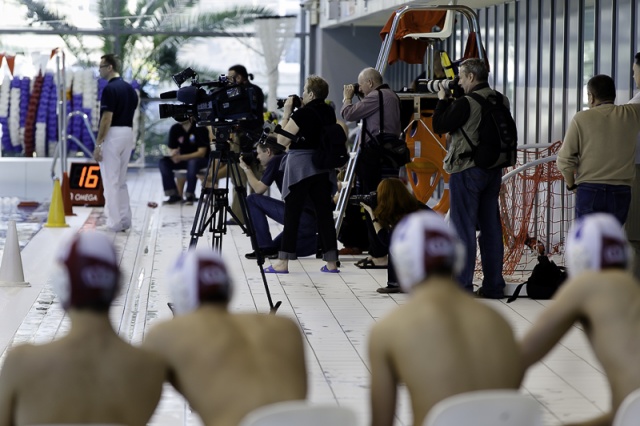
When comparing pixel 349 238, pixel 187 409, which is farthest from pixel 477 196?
pixel 187 409

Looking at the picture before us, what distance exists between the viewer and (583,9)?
10477 mm

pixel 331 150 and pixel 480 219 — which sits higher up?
pixel 331 150

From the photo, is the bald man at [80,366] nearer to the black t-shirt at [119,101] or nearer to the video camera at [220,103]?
the video camera at [220,103]

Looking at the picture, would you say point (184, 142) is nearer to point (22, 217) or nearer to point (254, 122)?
point (22, 217)

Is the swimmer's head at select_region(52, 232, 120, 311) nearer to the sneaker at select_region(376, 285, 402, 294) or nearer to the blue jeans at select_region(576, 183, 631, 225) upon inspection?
the blue jeans at select_region(576, 183, 631, 225)

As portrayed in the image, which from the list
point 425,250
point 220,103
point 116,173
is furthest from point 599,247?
point 116,173

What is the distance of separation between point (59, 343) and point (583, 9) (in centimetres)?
849

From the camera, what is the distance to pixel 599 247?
10.8 ft

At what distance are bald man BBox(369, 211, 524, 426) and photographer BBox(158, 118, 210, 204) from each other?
12540 millimetres

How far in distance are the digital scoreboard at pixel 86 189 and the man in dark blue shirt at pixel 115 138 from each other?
2871mm

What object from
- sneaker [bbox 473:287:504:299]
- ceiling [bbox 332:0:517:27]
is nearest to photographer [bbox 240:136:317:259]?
sneaker [bbox 473:287:504:299]

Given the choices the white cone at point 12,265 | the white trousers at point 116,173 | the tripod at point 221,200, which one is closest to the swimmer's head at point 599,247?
the tripod at point 221,200

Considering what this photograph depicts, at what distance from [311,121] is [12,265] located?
243 cm

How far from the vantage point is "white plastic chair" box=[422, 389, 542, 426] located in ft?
8.51
